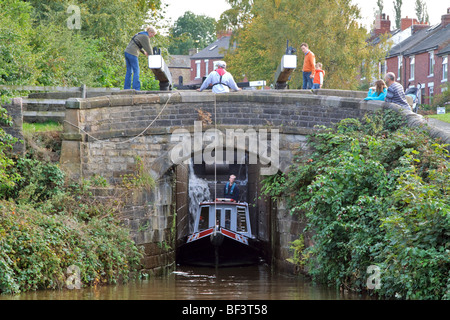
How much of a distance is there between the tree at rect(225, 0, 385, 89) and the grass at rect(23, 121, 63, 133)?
14.3 metres

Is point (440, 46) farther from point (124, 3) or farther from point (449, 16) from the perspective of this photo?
point (124, 3)

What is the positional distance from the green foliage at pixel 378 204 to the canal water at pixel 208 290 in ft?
1.75

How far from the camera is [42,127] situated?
1526 centimetres

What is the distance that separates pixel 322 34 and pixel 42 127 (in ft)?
49.9

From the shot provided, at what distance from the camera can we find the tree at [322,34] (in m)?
27.7

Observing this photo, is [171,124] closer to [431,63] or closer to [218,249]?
[218,249]

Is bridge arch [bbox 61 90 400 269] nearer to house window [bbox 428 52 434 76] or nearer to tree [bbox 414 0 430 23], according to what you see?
house window [bbox 428 52 434 76]

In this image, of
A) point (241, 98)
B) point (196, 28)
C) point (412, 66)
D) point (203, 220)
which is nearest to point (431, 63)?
point (412, 66)

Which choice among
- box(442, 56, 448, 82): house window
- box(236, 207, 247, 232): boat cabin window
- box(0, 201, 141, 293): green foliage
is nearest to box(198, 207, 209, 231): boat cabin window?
box(236, 207, 247, 232): boat cabin window

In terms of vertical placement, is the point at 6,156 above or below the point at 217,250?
above
